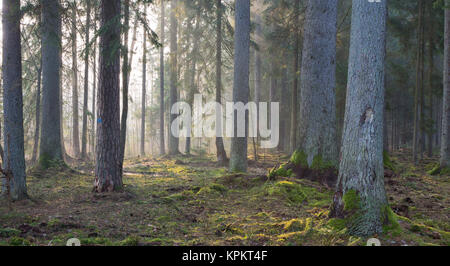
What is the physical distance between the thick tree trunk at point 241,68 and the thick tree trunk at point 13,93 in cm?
697

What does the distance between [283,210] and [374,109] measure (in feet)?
10.2

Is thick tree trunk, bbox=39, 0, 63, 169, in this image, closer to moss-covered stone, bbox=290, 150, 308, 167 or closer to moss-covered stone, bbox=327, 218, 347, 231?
moss-covered stone, bbox=290, 150, 308, 167

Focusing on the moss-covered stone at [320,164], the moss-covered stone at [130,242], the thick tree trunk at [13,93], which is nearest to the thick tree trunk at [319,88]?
the moss-covered stone at [320,164]

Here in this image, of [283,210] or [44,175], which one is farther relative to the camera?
[44,175]

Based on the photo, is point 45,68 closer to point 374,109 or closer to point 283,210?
point 283,210

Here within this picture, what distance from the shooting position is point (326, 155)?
29.1ft

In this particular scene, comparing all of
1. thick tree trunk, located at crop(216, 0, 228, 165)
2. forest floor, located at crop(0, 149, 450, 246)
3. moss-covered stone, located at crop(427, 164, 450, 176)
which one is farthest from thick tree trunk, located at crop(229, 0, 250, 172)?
moss-covered stone, located at crop(427, 164, 450, 176)

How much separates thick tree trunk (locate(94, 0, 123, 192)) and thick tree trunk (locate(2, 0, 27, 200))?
5.43 feet

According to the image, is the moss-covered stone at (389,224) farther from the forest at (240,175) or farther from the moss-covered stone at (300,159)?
the moss-covered stone at (300,159)

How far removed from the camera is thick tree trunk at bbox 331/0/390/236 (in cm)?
487

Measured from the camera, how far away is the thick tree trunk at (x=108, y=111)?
25.9 feet

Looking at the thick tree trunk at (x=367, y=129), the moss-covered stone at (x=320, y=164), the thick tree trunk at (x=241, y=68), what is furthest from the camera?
the thick tree trunk at (x=241, y=68)
